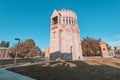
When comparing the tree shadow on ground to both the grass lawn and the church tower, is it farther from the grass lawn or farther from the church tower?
Answer: the church tower

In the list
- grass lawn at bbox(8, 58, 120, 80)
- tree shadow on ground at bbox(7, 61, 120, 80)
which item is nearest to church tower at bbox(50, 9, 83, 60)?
grass lawn at bbox(8, 58, 120, 80)

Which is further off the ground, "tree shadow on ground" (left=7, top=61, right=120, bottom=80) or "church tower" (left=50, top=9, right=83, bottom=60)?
"church tower" (left=50, top=9, right=83, bottom=60)

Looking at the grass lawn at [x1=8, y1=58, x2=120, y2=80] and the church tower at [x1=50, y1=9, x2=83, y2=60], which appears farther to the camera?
the church tower at [x1=50, y1=9, x2=83, y2=60]

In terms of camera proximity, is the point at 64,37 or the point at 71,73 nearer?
the point at 71,73

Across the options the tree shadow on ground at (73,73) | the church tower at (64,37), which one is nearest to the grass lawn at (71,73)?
the tree shadow on ground at (73,73)

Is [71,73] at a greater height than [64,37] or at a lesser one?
lesser

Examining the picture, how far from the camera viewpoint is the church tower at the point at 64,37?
33.8m

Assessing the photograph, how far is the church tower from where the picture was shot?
1332 inches

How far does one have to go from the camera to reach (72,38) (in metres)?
35.2

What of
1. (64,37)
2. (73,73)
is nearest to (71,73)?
(73,73)

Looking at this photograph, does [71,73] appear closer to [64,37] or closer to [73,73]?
[73,73]

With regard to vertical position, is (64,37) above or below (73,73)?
above

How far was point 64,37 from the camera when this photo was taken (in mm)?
34500

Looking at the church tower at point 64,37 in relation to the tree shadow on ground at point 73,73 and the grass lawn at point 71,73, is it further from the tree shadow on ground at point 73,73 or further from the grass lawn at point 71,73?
the tree shadow on ground at point 73,73
